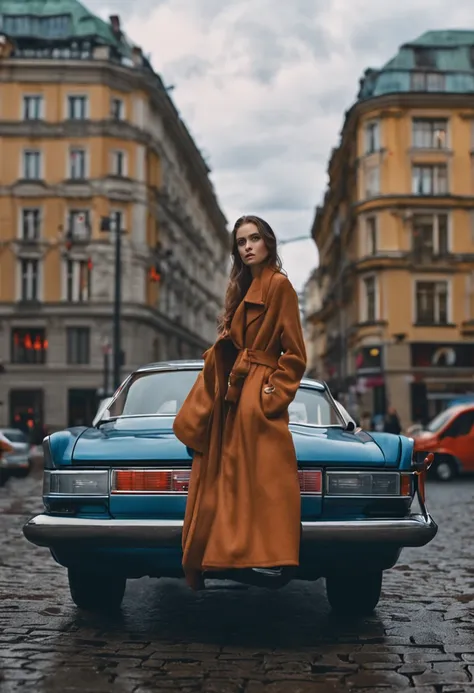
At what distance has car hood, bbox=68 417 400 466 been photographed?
5.48 metres

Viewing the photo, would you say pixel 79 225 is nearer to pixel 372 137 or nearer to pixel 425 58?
pixel 372 137

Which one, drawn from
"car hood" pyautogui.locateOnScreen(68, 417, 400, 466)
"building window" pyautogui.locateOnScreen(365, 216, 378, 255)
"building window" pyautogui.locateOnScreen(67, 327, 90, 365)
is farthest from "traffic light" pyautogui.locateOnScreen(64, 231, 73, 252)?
"car hood" pyautogui.locateOnScreen(68, 417, 400, 466)

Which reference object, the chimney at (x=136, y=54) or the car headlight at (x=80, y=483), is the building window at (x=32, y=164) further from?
the car headlight at (x=80, y=483)

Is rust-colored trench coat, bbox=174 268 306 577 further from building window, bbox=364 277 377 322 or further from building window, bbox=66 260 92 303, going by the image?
building window, bbox=66 260 92 303

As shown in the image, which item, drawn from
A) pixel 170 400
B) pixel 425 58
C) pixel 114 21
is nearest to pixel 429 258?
pixel 425 58

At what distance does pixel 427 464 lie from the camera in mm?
5914

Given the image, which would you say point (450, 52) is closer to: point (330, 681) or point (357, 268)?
point (357, 268)

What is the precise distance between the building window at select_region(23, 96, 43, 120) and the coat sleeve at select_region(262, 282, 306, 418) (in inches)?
2039

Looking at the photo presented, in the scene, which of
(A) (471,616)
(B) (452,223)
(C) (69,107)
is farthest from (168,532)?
(C) (69,107)

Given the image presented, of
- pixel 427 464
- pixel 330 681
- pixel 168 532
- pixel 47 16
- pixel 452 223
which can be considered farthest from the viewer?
pixel 47 16

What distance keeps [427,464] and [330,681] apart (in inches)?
62.4

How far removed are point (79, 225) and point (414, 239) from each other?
56.0 ft

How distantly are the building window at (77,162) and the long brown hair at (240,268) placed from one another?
50251mm

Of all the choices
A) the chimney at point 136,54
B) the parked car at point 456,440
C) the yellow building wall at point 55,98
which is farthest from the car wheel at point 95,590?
the chimney at point 136,54
